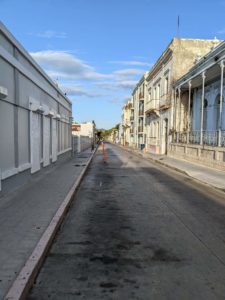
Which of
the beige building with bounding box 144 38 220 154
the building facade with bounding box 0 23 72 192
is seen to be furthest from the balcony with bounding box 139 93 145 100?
the building facade with bounding box 0 23 72 192

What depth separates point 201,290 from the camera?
13.2 feet

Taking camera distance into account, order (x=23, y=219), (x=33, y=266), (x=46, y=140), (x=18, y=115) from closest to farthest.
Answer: (x=33, y=266) < (x=23, y=219) < (x=18, y=115) < (x=46, y=140)

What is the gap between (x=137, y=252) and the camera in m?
5.38

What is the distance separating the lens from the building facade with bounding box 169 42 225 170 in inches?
721

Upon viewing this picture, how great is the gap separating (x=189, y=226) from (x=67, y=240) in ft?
8.48

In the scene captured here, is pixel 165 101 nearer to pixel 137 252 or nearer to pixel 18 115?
pixel 18 115

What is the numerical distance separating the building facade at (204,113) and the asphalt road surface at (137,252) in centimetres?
931

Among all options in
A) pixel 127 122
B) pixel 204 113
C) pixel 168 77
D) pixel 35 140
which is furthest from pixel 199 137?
pixel 127 122

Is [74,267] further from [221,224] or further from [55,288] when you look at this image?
[221,224]

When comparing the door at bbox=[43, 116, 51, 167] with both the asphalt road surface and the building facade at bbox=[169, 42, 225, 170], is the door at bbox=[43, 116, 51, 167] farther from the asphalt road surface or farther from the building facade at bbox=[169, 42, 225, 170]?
the building facade at bbox=[169, 42, 225, 170]

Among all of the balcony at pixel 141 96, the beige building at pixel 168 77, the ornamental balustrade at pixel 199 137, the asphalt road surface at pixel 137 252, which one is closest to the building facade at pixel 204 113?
the ornamental balustrade at pixel 199 137

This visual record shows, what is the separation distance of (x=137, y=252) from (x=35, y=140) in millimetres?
8864

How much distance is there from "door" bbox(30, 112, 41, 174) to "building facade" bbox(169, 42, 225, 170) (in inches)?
361

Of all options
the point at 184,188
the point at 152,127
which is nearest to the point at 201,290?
the point at 184,188
